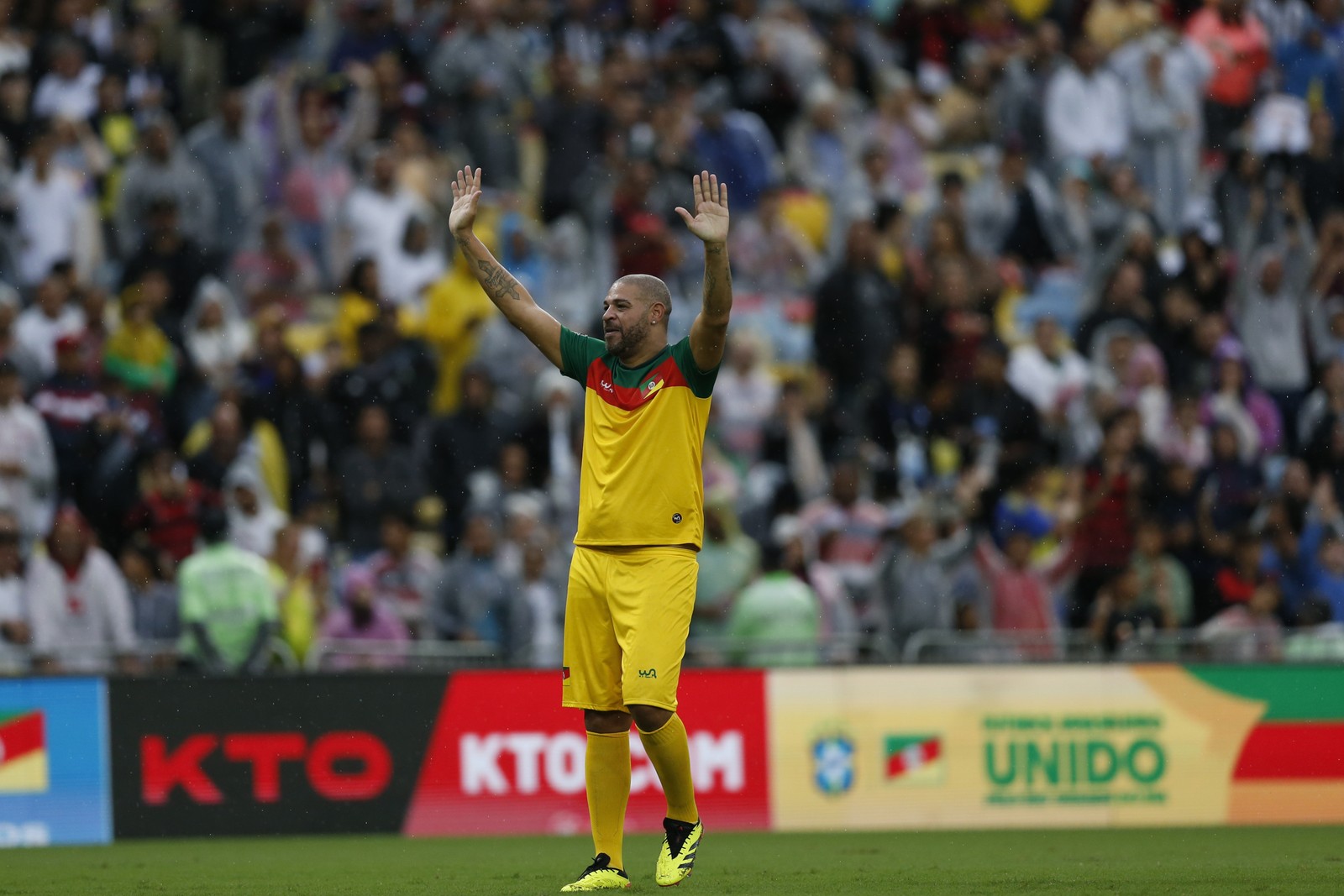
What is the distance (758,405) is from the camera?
1772cm

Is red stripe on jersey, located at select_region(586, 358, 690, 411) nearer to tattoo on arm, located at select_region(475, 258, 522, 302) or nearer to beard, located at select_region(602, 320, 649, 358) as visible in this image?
beard, located at select_region(602, 320, 649, 358)

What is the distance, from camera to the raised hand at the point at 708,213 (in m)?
8.70

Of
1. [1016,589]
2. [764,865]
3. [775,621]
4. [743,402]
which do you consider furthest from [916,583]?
[764,865]

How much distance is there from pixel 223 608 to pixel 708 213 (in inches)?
264

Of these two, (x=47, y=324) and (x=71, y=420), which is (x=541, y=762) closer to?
(x=71, y=420)

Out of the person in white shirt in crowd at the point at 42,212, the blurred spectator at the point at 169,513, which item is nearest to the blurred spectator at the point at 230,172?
the person in white shirt in crowd at the point at 42,212

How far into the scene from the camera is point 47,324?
17047 mm

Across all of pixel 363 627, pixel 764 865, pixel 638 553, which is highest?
pixel 638 553

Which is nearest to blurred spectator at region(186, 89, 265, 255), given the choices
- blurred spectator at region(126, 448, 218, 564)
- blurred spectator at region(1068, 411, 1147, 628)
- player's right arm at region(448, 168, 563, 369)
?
blurred spectator at region(126, 448, 218, 564)

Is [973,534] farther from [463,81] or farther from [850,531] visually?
[463,81]

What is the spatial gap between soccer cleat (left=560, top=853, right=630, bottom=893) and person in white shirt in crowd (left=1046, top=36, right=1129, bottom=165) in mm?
14059

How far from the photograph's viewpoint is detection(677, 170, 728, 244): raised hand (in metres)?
8.70

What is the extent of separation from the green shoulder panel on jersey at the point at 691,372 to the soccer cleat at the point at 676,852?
185cm

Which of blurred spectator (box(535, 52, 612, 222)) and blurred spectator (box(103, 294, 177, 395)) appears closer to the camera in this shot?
blurred spectator (box(103, 294, 177, 395))
